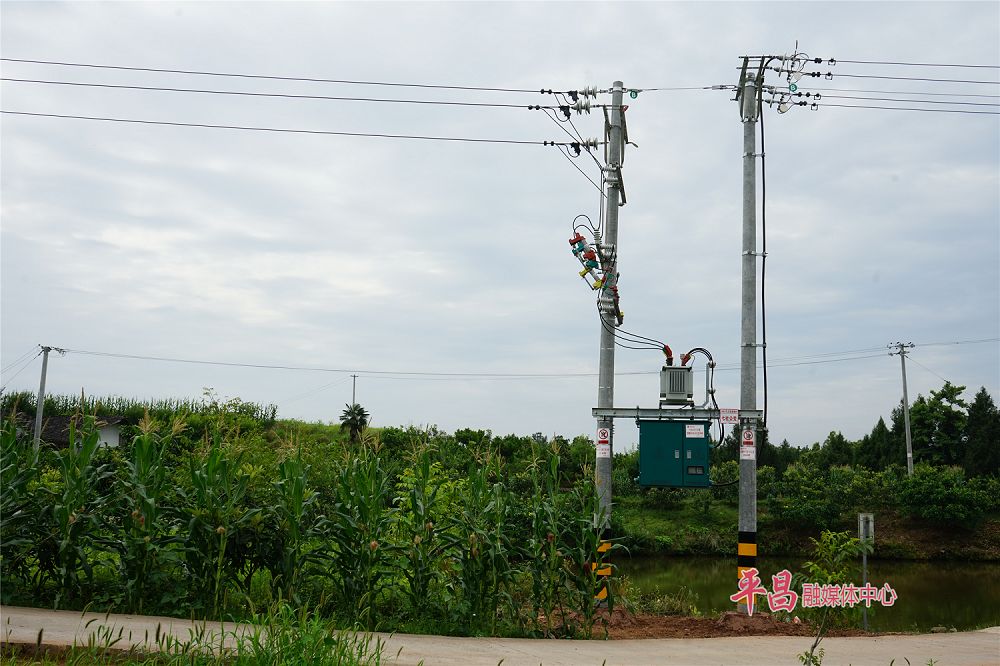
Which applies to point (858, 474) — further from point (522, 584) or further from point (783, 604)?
point (522, 584)

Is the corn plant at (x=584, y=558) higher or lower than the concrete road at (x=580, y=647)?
higher

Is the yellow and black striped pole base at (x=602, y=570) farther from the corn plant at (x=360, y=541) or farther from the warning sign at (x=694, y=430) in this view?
the warning sign at (x=694, y=430)

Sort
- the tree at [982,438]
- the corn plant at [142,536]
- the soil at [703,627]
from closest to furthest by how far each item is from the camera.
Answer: the corn plant at [142,536] < the soil at [703,627] < the tree at [982,438]

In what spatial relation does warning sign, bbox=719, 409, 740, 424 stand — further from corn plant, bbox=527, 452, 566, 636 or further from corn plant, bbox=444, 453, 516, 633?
corn plant, bbox=444, 453, 516, 633

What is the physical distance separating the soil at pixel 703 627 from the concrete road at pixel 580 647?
0.32m

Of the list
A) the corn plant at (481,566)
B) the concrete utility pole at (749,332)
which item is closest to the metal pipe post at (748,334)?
the concrete utility pole at (749,332)

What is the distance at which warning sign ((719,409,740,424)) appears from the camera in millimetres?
10625

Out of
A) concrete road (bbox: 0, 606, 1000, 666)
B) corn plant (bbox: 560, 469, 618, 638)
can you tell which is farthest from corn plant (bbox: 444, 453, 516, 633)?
corn plant (bbox: 560, 469, 618, 638)

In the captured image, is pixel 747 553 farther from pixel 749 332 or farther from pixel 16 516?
pixel 16 516

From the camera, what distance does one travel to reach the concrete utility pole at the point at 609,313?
35.4 feet

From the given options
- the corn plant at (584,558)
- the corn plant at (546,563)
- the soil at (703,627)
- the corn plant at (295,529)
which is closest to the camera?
the corn plant at (295,529)

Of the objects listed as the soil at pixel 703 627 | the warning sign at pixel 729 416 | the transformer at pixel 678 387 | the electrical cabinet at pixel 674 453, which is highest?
the transformer at pixel 678 387

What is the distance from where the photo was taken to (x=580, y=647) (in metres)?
7.71

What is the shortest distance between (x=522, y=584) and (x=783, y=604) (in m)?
3.60
